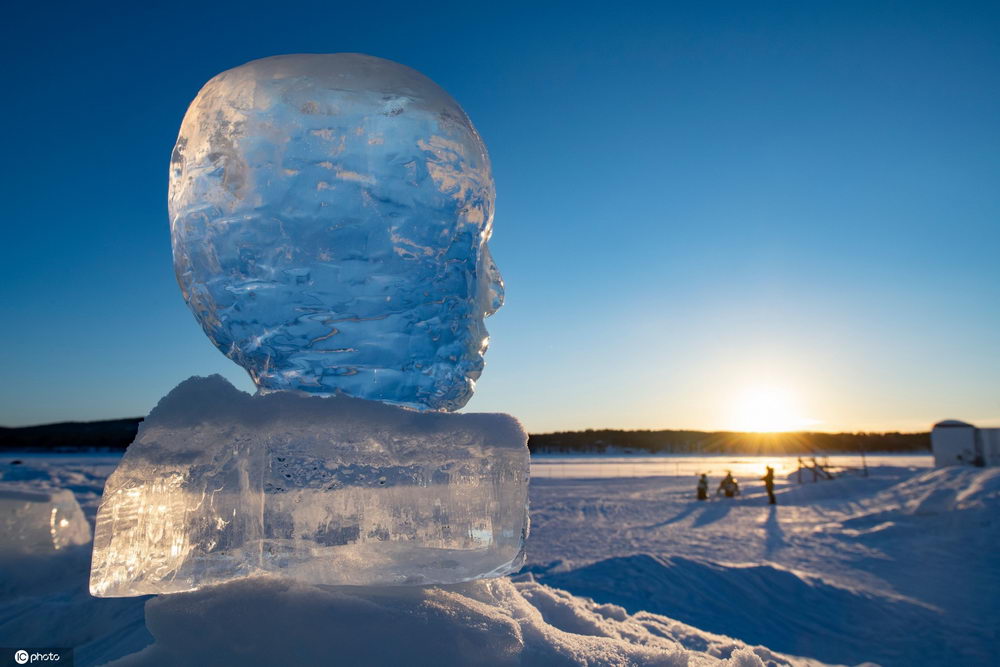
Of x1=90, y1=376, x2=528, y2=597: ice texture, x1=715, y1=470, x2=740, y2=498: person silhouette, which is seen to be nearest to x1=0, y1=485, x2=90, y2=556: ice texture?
x1=90, y1=376, x2=528, y2=597: ice texture

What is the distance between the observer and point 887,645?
5.77 metres

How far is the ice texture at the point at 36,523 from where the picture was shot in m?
4.55

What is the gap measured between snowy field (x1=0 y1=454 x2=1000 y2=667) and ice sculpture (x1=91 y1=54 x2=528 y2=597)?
170 millimetres

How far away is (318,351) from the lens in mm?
2139

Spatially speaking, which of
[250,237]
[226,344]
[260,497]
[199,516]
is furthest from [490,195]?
[199,516]

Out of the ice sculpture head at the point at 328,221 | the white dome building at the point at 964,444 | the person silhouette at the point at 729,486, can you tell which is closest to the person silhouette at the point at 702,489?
the person silhouette at the point at 729,486

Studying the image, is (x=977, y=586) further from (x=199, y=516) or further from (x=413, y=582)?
(x=199, y=516)

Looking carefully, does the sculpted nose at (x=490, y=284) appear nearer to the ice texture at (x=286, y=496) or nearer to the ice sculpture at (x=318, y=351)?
the ice sculpture at (x=318, y=351)

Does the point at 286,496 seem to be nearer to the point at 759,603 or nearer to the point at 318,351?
the point at 318,351

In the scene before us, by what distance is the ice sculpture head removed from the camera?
79.6 inches

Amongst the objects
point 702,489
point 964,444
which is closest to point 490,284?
point 702,489

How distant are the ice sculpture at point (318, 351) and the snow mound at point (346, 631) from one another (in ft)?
0.28

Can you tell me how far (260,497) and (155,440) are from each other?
1.22 feet

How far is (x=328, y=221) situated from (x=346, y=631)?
4.28ft
